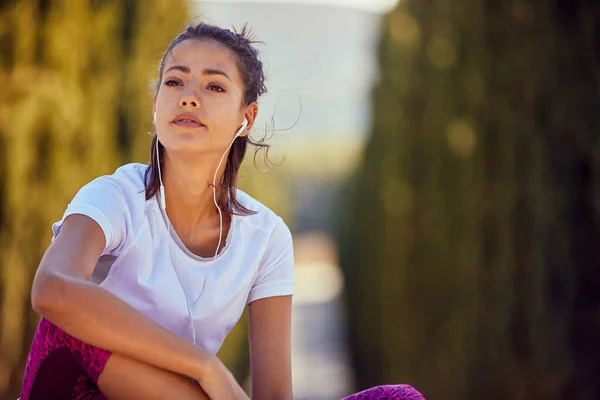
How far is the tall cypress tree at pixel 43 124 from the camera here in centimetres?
378

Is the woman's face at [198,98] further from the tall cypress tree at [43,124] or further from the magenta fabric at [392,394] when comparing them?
the tall cypress tree at [43,124]

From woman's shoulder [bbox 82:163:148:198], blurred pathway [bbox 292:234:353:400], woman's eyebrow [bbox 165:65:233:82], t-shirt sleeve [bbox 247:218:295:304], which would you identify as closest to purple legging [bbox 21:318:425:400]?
woman's shoulder [bbox 82:163:148:198]

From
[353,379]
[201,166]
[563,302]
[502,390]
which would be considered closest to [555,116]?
[563,302]

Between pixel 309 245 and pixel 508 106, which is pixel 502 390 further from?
pixel 309 245

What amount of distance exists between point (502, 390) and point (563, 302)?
67 cm

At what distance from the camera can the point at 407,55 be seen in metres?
6.34

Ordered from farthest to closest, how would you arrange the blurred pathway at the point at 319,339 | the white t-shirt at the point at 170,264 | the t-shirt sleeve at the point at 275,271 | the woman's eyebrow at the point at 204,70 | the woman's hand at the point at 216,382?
1. the blurred pathway at the point at 319,339
2. the t-shirt sleeve at the point at 275,271
3. the woman's eyebrow at the point at 204,70
4. the white t-shirt at the point at 170,264
5. the woman's hand at the point at 216,382

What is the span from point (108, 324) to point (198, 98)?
75 centimetres

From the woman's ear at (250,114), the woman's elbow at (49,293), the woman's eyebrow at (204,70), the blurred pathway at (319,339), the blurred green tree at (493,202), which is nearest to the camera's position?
the woman's elbow at (49,293)

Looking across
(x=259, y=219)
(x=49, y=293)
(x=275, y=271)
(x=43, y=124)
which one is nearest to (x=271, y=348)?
(x=275, y=271)

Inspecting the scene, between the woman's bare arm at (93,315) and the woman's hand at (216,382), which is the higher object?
the woman's bare arm at (93,315)

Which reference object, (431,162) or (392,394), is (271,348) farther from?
(431,162)

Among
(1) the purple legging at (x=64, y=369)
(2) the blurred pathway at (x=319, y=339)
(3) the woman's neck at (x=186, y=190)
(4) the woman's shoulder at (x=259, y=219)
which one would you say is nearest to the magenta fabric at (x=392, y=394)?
(1) the purple legging at (x=64, y=369)

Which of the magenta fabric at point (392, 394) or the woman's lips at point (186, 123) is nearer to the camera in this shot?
the magenta fabric at point (392, 394)
